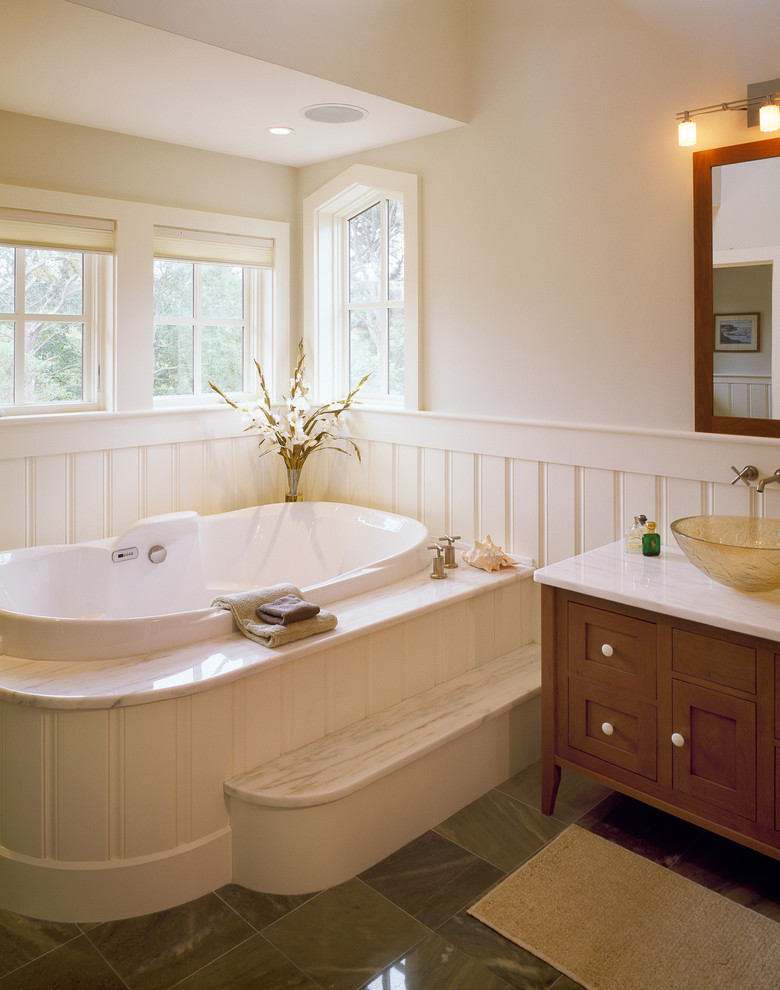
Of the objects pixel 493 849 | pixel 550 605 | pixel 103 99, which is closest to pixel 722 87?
pixel 550 605

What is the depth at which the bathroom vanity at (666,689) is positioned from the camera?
6.31ft

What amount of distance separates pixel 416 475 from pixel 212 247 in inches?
55.3

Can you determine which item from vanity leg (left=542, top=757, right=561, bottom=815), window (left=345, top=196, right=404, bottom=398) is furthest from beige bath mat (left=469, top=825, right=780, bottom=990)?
window (left=345, top=196, right=404, bottom=398)

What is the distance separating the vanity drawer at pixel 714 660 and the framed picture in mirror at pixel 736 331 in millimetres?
947

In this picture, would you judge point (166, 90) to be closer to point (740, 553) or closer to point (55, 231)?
point (55, 231)

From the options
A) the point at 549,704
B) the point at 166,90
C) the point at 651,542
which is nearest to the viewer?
the point at 549,704

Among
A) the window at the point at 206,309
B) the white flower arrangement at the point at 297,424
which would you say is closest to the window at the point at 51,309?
the window at the point at 206,309

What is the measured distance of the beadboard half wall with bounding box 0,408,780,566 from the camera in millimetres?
2660

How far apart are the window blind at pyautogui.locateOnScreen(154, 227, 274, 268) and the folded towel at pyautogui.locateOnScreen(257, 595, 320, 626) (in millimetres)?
1859

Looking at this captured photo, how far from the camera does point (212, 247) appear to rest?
370 centimetres

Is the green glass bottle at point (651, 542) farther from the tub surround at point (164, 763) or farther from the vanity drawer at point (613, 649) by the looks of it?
the tub surround at point (164, 763)

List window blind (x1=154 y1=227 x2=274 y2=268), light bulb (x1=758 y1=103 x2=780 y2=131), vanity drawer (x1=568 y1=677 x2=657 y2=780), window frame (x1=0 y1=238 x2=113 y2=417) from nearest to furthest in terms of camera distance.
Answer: vanity drawer (x1=568 y1=677 x2=657 y2=780) < light bulb (x1=758 y1=103 x2=780 y2=131) < window frame (x1=0 y1=238 x2=113 y2=417) < window blind (x1=154 y1=227 x2=274 y2=268)

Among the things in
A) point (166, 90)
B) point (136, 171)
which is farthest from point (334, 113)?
point (136, 171)

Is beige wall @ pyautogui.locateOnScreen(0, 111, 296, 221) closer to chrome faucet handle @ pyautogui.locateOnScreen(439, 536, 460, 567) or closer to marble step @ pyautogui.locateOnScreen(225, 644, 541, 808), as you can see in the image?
chrome faucet handle @ pyautogui.locateOnScreen(439, 536, 460, 567)
